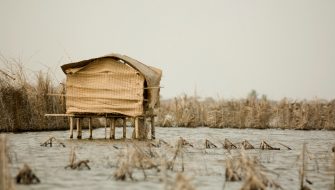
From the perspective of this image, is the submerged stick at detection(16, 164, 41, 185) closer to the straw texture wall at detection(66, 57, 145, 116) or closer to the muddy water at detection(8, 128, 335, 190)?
the muddy water at detection(8, 128, 335, 190)

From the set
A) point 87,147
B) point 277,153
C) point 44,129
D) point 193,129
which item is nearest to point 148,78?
point 87,147

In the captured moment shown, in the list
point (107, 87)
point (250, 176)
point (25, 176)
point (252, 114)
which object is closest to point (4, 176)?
point (25, 176)

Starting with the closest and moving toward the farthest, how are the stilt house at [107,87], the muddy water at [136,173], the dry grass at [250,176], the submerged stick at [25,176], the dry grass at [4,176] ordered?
Result: the dry grass at [4,176]
the dry grass at [250,176]
the submerged stick at [25,176]
the muddy water at [136,173]
the stilt house at [107,87]

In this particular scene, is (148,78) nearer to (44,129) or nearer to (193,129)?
(44,129)

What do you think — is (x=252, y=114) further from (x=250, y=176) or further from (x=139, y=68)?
(x=250, y=176)

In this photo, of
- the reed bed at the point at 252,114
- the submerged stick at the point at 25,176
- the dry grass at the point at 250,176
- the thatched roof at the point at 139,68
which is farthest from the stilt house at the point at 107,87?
the reed bed at the point at 252,114

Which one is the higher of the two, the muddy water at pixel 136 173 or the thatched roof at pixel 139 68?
the thatched roof at pixel 139 68

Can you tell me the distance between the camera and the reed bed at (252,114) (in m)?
31.5

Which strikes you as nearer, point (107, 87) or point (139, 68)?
point (139, 68)

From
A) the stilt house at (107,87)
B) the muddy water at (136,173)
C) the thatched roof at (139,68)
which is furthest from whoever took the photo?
the stilt house at (107,87)

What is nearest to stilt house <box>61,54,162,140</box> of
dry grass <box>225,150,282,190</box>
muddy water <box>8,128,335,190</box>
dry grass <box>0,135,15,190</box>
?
muddy water <box>8,128,335,190</box>

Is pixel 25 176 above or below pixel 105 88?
below

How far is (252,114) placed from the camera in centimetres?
3219

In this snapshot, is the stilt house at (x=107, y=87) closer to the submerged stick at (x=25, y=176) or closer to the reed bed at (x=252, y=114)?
the submerged stick at (x=25, y=176)
